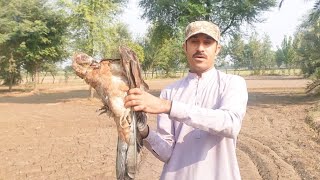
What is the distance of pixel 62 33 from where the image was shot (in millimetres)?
27453

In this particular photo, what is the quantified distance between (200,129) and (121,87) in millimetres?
427

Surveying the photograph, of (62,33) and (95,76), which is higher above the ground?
(62,33)

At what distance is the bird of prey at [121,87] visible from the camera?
1.73m

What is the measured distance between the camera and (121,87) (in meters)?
1.74

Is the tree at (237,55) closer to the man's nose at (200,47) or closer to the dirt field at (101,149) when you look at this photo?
the dirt field at (101,149)

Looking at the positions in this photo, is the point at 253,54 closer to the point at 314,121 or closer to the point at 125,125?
the point at 314,121

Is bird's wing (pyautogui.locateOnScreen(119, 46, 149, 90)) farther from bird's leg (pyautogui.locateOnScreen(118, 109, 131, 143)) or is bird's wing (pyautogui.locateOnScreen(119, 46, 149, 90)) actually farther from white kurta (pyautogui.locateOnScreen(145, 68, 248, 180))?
white kurta (pyautogui.locateOnScreen(145, 68, 248, 180))

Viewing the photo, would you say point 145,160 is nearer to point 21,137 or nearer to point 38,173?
point 38,173

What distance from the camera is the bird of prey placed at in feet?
5.66

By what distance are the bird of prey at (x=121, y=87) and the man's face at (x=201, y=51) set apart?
404 millimetres

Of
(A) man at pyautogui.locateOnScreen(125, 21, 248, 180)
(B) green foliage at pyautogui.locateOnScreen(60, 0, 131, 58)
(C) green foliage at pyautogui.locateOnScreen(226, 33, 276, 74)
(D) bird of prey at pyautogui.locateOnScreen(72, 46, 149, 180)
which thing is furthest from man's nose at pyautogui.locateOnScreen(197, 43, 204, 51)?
(C) green foliage at pyautogui.locateOnScreen(226, 33, 276, 74)

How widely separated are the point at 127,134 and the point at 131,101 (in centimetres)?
22

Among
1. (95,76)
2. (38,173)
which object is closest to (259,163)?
(38,173)

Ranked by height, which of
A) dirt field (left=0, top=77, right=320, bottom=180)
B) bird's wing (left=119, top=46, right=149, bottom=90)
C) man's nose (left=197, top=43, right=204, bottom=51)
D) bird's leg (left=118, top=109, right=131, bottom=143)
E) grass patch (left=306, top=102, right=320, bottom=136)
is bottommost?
dirt field (left=0, top=77, right=320, bottom=180)
